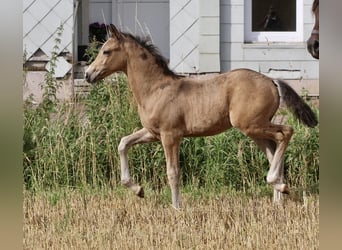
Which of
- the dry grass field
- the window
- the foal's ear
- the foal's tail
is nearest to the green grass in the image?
the dry grass field

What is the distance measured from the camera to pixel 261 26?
32.7ft

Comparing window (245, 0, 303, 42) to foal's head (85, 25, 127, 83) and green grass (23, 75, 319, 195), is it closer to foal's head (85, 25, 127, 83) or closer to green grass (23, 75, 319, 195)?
green grass (23, 75, 319, 195)

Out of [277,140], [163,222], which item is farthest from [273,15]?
[163,222]

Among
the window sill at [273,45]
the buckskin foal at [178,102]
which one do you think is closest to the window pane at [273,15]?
the window sill at [273,45]

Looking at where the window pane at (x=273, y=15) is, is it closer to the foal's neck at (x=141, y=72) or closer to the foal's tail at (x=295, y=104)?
the foal's tail at (x=295, y=104)

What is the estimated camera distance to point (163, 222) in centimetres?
574

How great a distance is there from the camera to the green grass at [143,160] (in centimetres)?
759

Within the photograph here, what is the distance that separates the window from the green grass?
2198 mm

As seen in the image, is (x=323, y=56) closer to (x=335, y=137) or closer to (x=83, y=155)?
(x=335, y=137)

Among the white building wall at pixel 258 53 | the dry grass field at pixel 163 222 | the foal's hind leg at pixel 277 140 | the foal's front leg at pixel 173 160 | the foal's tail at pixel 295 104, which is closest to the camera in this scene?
the dry grass field at pixel 163 222

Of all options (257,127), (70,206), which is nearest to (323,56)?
(257,127)

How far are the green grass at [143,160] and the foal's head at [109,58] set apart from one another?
152cm

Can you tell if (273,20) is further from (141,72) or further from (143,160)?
(141,72)

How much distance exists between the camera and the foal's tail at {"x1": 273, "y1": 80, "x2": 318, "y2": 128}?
641cm
